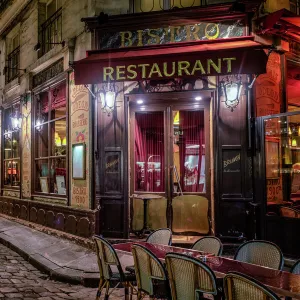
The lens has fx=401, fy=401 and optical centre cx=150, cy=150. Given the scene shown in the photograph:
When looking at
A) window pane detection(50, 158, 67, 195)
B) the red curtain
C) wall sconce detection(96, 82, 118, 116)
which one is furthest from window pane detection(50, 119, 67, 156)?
the red curtain

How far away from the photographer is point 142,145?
9.27 metres

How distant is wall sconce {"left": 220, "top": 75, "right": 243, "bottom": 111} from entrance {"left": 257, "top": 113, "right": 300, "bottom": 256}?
2.07 ft

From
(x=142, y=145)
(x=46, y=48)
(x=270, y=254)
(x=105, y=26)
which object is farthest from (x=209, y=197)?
(x=46, y=48)

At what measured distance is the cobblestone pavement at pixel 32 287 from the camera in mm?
6156

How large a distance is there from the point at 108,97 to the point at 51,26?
4261 mm

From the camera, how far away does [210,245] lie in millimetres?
5535

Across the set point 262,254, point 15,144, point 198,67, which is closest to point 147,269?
point 262,254

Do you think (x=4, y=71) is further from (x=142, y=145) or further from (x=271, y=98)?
(x=271, y=98)

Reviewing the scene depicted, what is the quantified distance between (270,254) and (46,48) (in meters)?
9.42

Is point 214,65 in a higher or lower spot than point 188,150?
higher

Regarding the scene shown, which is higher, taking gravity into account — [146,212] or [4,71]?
[4,71]

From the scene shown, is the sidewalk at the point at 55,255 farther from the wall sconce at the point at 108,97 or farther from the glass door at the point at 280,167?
the glass door at the point at 280,167

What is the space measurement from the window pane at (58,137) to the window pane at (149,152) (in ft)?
7.70

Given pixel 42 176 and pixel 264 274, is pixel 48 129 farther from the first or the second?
pixel 264 274
